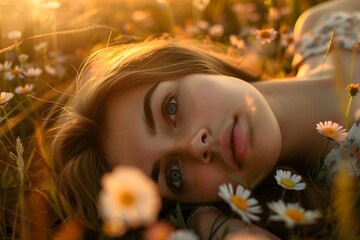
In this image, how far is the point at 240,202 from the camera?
42.1 inches

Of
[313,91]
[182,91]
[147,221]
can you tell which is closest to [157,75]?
[182,91]

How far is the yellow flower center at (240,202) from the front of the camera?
3.43 ft

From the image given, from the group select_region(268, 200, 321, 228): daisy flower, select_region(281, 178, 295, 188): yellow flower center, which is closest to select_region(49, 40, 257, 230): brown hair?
select_region(281, 178, 295, 188): yellow flower center

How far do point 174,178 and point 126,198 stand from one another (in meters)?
0.81

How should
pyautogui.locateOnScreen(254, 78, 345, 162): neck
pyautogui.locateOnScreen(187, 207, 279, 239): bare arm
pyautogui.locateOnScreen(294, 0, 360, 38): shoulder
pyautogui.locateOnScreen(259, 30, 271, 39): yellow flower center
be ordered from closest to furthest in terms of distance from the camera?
1. pyautogui.locateOnScreen(187, 207, 279, 239): bare arm
2. pyautogui.locateOnScreen(254, 78, 345, 162): neck
3. pyautogui.locateOnScreen(259, 30, 271, 39): yellow flower center
4. pyautogui.locateOnScreen(294, 0, 360, 38): shoulder

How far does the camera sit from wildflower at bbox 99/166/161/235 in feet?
2.31

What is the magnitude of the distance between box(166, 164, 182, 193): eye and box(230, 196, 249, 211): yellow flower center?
462 millimetres

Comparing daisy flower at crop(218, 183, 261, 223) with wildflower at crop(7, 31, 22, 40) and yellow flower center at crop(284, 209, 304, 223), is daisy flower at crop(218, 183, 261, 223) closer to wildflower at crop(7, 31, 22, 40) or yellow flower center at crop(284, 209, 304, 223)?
yellow flower center at crop(284, 209, 304, 223)

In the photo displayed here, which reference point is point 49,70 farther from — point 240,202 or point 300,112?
point 240,202

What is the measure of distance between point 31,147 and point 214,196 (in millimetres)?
656

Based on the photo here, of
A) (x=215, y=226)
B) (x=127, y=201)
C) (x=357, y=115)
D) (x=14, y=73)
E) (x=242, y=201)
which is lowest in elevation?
(x=215, y=226)

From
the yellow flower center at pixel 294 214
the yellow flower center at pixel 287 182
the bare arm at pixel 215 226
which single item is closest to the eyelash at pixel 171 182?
the bare arm at pixel 215 226

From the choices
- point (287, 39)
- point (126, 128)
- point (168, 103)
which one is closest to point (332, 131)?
point (168, 103)

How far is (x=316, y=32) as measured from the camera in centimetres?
245
